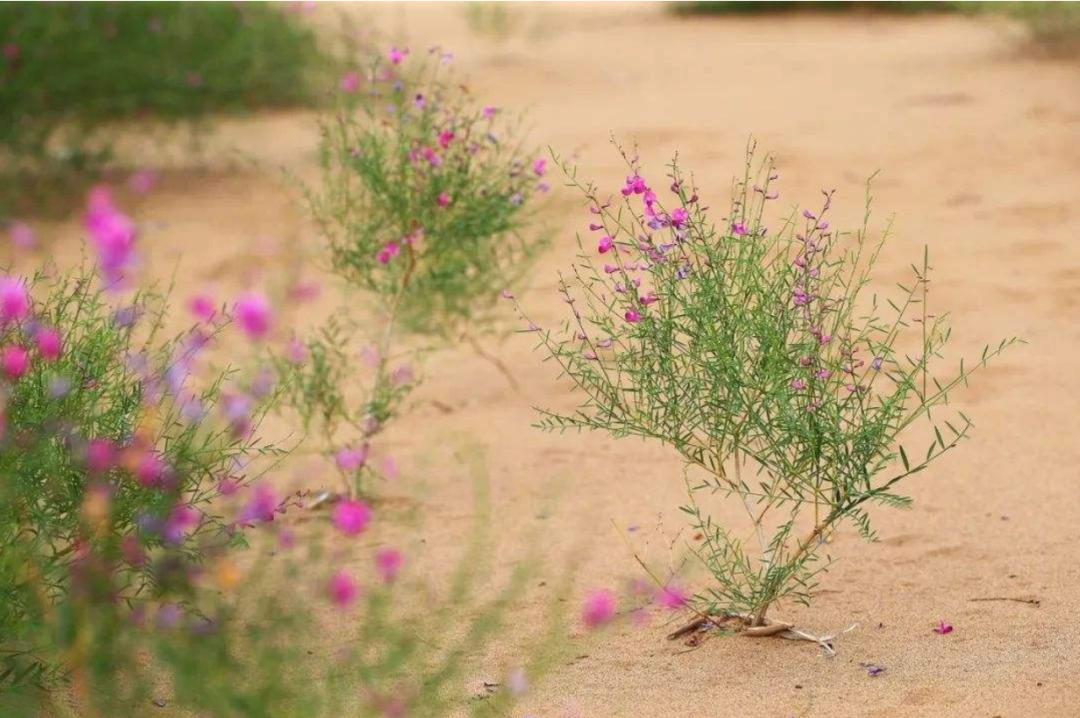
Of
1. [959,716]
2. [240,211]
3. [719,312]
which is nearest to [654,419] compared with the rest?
[719,312]

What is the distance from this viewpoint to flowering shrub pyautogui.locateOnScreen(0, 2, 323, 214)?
9.95 meters

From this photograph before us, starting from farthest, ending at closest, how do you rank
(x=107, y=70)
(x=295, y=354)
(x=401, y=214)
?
(x=107, y=70) → (x=401, y=214) → (x=295, y=354)

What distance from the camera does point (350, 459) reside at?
5.40 meters

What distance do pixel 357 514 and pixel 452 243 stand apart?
112 inches

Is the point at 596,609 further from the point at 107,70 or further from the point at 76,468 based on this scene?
the point at 107,70

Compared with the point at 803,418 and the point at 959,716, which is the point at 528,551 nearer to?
the point at 803,418

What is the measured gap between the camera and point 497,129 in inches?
421

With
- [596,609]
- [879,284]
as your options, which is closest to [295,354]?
[596,609]

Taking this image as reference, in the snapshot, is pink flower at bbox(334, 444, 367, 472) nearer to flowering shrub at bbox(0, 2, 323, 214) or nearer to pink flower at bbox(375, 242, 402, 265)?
pink flower at bbox(375, 242, 402, 265)

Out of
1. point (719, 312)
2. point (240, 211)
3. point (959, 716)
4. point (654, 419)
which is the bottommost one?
point (240, 211)

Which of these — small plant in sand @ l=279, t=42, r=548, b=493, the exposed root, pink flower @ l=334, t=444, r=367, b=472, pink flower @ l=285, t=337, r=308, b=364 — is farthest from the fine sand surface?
pink flower @ l=285, t=337, r=308, b=364

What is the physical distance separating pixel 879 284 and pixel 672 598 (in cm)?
427

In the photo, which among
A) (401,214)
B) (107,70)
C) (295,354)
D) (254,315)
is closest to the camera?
(254,315)

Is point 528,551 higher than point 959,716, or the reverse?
point 959,716
